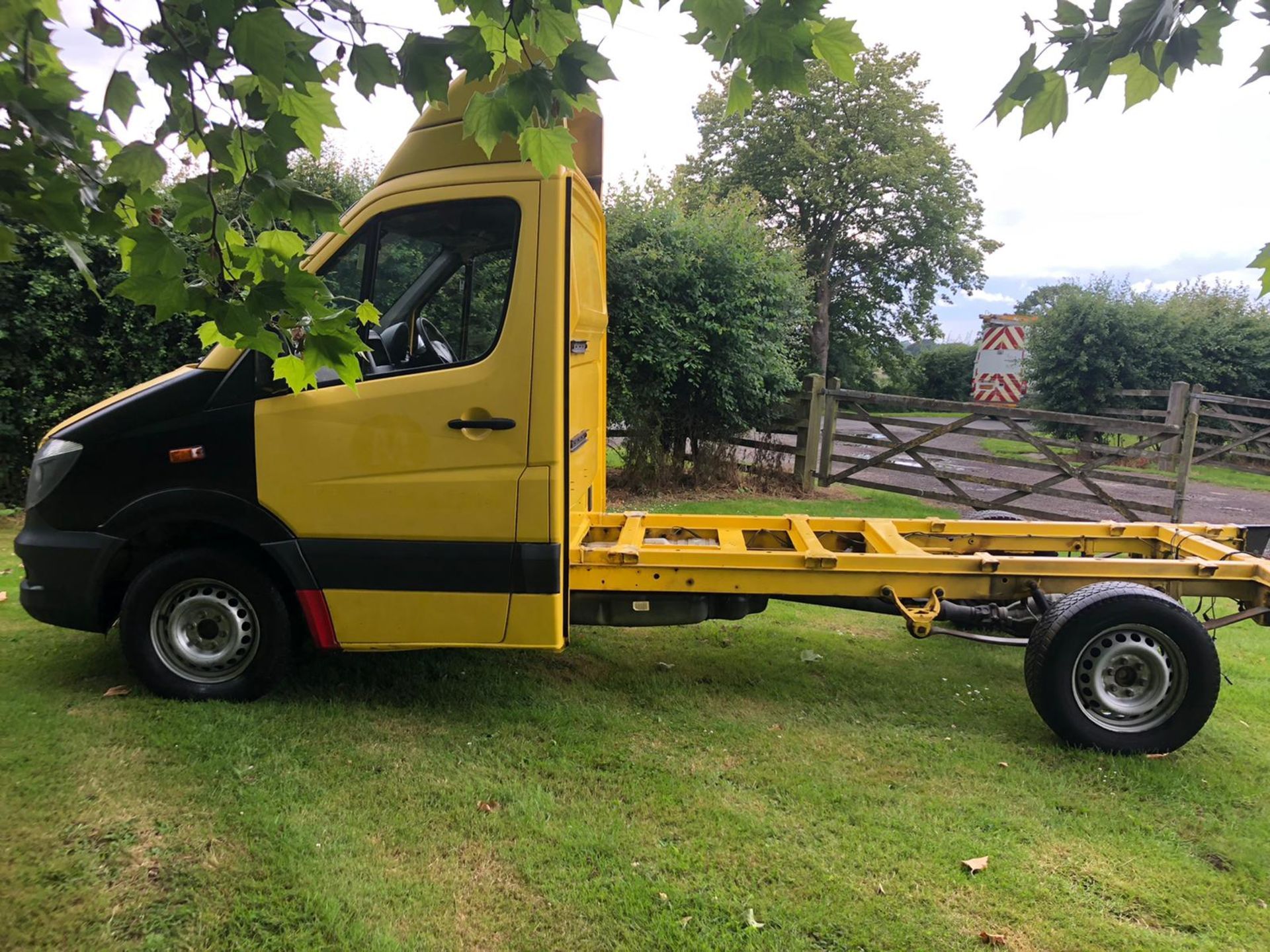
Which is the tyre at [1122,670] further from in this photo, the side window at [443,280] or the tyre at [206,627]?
the tyre at [206,627]

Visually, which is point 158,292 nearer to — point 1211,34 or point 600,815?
point 600,815

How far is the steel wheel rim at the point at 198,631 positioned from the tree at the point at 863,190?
28.7 metres

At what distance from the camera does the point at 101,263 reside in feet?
25.6

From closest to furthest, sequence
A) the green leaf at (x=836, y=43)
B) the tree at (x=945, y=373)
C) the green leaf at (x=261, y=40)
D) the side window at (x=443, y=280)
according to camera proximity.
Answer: the green leaf at (x=261, y=40)
the green leaf at (x=836, y=43)
the side window at (x=443, y=280)
the tree at (x=945, y=373)

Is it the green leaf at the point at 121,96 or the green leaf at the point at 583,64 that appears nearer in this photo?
the green leaf at the point at 583,64

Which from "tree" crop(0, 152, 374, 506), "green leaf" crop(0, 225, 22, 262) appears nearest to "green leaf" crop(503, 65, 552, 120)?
"green leaf" crop(0, 225, 22, 262)

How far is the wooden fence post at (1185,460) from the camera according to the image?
26.5ft

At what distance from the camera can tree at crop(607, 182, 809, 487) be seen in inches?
382

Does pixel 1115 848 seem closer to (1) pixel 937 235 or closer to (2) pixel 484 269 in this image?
(2) pixel 484 269

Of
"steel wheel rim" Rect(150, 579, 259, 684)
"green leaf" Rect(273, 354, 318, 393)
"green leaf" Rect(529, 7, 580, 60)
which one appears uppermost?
"green leaf" Rect(529, 7, 580, 60)

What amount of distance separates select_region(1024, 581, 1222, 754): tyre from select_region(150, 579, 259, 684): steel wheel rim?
389 cm

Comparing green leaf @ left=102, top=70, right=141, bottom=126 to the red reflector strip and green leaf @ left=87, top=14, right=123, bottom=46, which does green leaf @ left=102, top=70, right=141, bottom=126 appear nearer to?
green leaf @ left=87, top=14, right=123, bottom=46

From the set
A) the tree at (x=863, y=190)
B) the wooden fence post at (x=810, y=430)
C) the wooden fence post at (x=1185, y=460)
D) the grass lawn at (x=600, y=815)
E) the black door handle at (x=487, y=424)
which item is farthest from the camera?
the tree at (x=863, y=190)

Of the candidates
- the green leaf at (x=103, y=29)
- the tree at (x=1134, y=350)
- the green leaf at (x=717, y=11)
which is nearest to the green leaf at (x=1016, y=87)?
the green leaf at (x=717, y=11)
